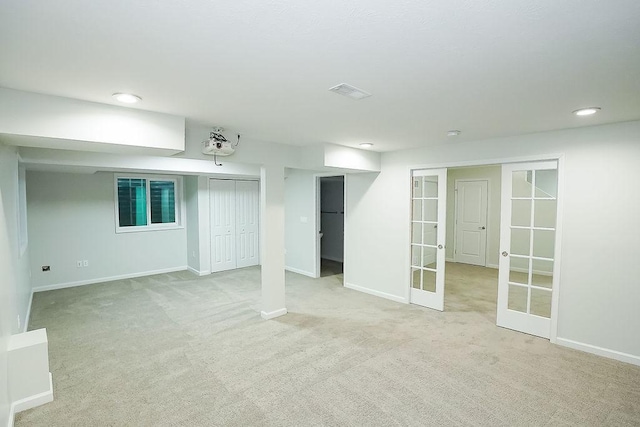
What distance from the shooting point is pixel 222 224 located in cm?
650

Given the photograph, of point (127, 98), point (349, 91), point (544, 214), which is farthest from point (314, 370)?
point (544, 214)

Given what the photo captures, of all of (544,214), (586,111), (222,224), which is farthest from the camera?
(222,224)

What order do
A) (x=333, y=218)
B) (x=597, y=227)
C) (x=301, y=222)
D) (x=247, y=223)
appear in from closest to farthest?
1. (x=597, y=227)
2. (x=301, y=222)
3. (x=247, y=223)
4. (x=333, y=218)

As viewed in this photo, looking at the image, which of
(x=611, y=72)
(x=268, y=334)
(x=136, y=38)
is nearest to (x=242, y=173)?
(x=268, y=334)

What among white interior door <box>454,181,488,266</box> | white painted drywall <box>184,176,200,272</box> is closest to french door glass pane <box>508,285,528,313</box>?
white interior door <box>454,181,488,266</box>

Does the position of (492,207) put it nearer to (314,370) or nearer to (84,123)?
(314,370)

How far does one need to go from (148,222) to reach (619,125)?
23.1ft

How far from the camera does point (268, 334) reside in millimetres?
3562

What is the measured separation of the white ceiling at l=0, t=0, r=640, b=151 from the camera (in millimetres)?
1188

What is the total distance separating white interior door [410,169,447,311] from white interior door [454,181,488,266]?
9.80 ft

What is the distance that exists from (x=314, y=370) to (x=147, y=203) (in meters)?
4.99

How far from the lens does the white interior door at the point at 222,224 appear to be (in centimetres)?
636

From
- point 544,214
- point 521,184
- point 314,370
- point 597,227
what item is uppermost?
point 521,184

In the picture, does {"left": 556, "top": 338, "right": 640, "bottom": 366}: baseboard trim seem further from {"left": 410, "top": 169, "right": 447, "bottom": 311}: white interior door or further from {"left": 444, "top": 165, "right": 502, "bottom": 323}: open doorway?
{"left": 444, "top": 165, "right": 502, "bottom": 323}: open doorway
